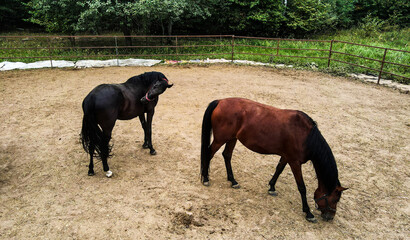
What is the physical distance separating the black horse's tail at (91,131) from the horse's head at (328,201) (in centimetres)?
313

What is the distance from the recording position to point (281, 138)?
3.44 meters

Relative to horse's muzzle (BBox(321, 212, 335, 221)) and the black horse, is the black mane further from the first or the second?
the black horse

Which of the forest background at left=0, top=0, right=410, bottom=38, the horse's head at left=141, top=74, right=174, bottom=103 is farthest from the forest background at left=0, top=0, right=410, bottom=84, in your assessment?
the horse's head at left=141, top=74, right=174, bottom=103

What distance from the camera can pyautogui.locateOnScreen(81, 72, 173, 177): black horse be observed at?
3.90 metres

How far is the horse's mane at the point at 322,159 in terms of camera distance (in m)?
3.17

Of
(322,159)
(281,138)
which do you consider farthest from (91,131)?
(322,159)

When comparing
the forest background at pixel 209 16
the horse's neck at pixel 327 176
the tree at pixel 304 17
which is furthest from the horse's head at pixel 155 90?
the tree at pixel 304 17

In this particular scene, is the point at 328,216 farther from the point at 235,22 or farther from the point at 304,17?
the point at 304,17

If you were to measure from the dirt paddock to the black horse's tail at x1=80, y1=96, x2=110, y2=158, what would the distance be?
0.50m

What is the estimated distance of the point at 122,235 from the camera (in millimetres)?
3051

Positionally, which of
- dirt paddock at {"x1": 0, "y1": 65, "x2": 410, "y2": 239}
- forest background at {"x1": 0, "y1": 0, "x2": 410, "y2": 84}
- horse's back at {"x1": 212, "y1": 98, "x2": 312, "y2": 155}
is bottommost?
dirt paddock at {"x1": 0, "y1": 65, "x2": 410, "y2": 239}

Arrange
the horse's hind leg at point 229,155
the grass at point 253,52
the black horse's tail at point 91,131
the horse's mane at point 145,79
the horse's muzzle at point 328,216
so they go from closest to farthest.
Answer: the horse's muzzle at point 328,216 → the black horse's tail at point 91,131 → the horse's hind leg at point 229,155 → the horse's mane at point 145,79 → the grass at point 253,52

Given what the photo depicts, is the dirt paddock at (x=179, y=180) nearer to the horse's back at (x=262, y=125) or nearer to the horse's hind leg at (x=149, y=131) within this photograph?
the horse's hind leg at (x=149, y=131)

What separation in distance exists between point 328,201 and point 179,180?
2.12 meters
